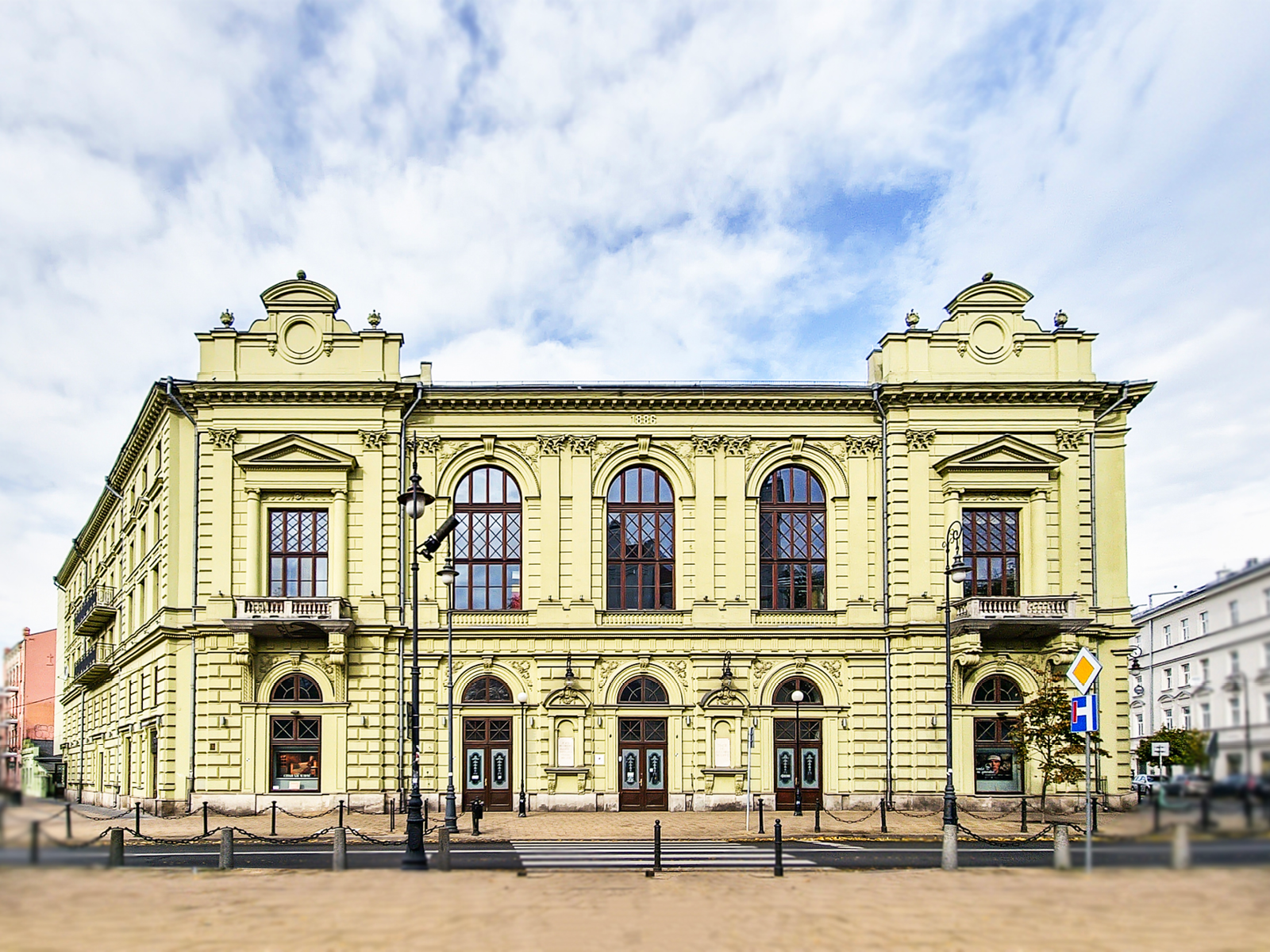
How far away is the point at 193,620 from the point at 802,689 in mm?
21595

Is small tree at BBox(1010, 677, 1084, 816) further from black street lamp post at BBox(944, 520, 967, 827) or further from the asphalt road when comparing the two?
the asphalt road

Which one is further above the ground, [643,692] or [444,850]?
[643,692]

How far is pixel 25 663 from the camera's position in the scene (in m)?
7.70

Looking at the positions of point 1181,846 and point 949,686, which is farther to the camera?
point 949,686

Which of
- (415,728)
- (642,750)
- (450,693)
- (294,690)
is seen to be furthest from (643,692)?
(415,728)

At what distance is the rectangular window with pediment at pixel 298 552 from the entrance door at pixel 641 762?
11.9 m

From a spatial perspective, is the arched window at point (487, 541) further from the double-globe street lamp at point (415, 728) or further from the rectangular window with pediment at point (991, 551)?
the rectangular window with pediment at point (991, 551)

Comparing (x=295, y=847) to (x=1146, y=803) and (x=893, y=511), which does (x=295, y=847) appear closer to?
(x=893, y=511)

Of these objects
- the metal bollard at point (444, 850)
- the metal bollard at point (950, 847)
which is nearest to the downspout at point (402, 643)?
the metal bollard at point (444, 850)

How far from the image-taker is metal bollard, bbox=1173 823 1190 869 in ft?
15.3

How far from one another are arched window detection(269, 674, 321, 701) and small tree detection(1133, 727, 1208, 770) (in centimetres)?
3657

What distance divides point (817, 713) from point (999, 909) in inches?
1381

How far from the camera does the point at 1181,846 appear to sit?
4695 mm

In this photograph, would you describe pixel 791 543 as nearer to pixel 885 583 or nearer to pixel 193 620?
pixel 885 583
